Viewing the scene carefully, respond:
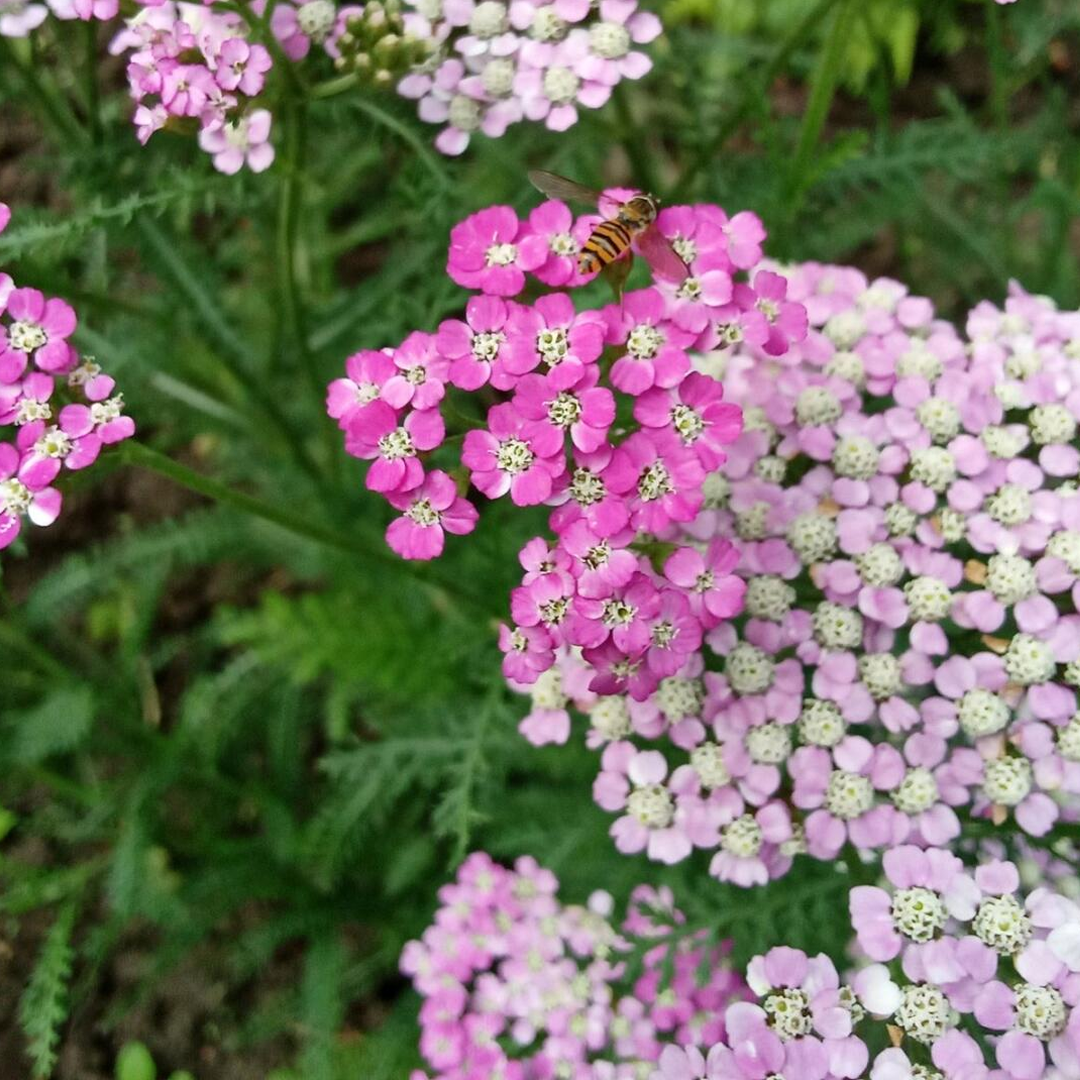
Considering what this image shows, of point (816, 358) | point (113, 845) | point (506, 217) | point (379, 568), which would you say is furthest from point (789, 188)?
point (113, 845)

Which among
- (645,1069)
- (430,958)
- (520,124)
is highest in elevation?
(520,124)

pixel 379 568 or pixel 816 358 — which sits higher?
pixel 816 358

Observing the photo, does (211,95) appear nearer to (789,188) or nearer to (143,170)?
(143,170)

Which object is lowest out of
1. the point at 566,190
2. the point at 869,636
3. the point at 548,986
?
the point at 548,986

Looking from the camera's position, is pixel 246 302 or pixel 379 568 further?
pixel 246 302

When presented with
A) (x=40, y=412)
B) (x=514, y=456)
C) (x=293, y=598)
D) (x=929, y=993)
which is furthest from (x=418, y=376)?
(x=293, y=598)

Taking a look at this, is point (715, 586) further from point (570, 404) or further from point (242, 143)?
point (242, 143)
